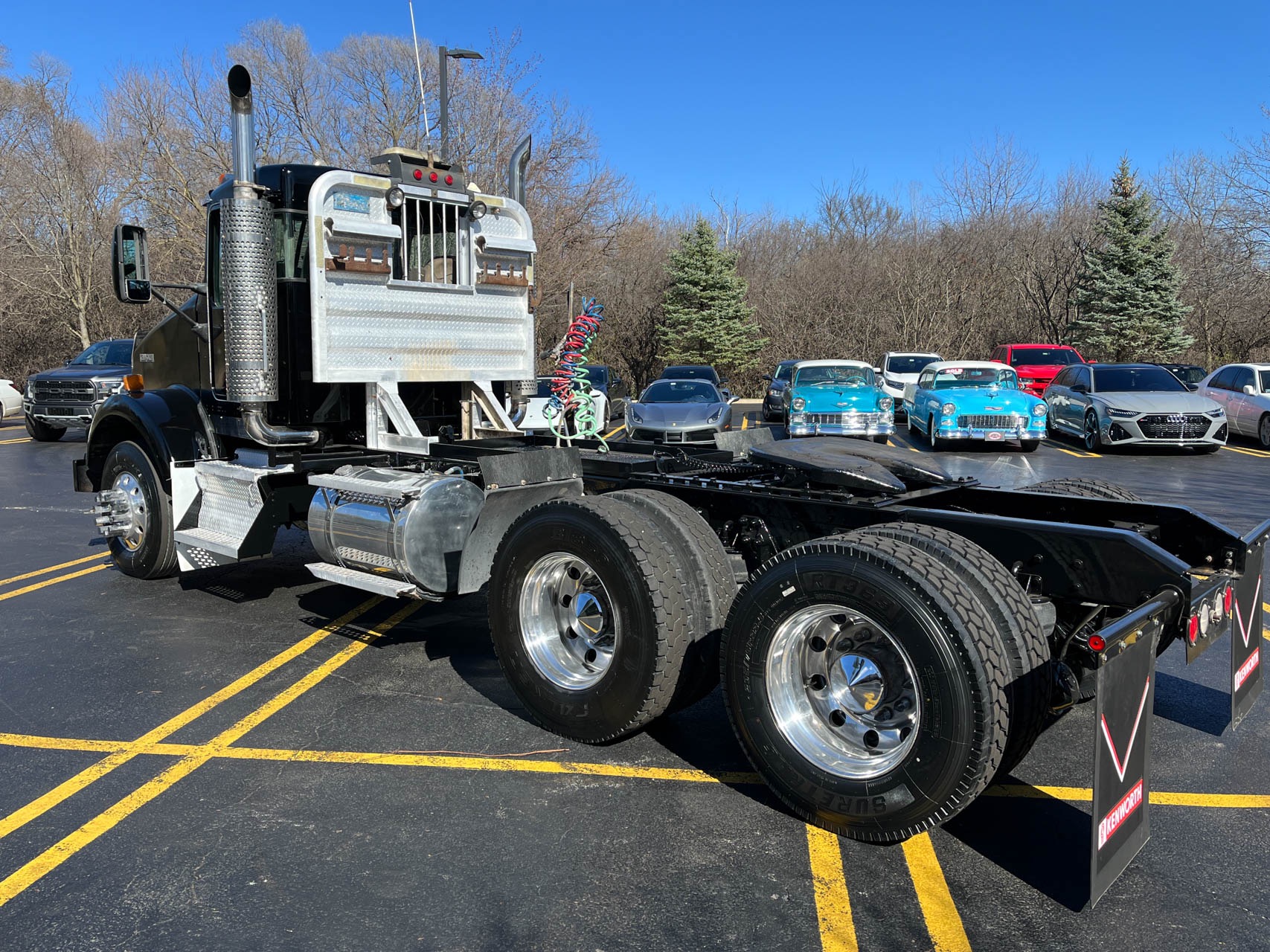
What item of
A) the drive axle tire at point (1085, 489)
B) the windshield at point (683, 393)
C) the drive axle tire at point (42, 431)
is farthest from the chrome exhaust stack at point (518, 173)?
the drive axle tire at point (42, 431)

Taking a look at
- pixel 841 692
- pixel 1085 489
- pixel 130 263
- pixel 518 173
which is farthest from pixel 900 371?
pixel 841 692

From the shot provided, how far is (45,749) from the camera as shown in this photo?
430 cm

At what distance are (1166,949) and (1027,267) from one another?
42508mm

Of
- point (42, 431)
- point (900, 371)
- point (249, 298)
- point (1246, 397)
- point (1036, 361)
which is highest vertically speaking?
point (1036, 361)

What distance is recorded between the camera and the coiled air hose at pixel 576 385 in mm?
6297

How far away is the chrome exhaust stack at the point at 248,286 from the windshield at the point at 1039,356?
894 inches

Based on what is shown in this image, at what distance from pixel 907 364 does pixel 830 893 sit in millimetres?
24260

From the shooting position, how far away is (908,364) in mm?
26000

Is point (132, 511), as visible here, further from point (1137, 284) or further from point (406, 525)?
point (1137, 284)

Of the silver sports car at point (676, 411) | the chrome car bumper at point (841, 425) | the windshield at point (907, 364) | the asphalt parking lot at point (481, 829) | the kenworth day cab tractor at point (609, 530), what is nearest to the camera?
the asphalt parking lot at point (481, 829)

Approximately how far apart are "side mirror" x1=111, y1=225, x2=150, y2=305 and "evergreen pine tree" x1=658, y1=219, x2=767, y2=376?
3413 centimetres

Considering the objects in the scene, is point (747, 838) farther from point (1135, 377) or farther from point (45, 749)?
point (1135, 377)

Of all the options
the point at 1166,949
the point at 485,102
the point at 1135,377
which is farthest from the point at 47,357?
the point at 1166,949

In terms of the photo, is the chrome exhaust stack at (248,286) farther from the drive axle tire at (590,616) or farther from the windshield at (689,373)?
the windshield at (689,373)
